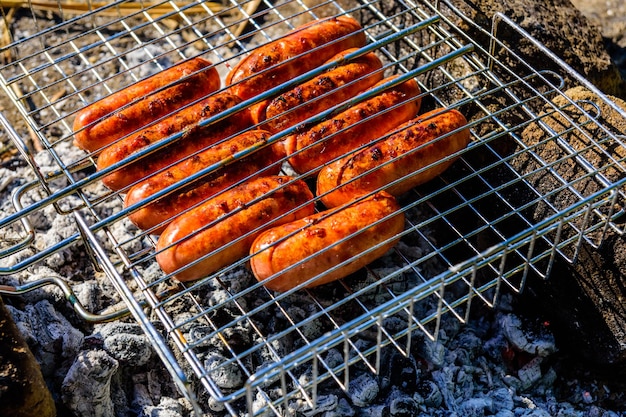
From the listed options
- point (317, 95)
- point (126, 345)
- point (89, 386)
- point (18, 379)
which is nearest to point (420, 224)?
point (317, 95)

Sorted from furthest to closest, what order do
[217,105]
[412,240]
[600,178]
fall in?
[412,240] < [217,105] < [600,178]

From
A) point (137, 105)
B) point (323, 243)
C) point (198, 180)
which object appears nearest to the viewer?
point (323, 243)

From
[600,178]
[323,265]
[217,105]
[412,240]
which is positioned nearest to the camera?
[323,265]

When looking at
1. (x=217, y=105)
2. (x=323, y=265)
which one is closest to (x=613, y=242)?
(x=323, y=265)

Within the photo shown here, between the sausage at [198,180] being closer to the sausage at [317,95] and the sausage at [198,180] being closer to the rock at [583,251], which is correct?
the sausage at [317,95]

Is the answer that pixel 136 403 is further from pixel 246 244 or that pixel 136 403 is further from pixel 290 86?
pixel 290 86

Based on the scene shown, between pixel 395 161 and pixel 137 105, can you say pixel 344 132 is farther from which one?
pixel 137 105
